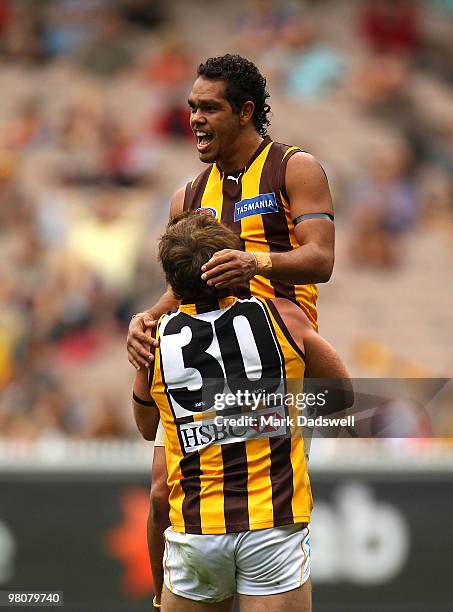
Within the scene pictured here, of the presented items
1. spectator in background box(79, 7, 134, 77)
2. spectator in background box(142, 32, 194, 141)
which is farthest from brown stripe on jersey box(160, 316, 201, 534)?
spectator in background box(79, 7, 134, 77)

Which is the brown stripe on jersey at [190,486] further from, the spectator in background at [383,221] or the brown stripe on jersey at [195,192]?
the spectator in background at [383,221]

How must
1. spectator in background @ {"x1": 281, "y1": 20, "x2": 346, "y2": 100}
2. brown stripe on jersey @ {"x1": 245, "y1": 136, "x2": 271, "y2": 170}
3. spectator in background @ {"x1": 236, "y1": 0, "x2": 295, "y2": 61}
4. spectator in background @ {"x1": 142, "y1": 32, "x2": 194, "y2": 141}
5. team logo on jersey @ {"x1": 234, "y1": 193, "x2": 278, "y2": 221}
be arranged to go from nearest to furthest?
team logo on jersey @ {"x1": 234, "y1": 193, "x2": 278, "y2": 221}
brown stripe on jersey @ {"x1": 245, "y1": 136, "x2": 271, "y2": 170}
spectator in background @ {"x1": 142, "y1": 32, "x2": 194, "y2": 141}
spectator in background @ {"x1": 281, "y1": 20, "x2": 346, "y2": 100}
spectator in background @ {"x1": 236, "y1": 0, "x2": 295, "y2": 61}

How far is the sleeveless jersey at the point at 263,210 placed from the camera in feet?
14.0

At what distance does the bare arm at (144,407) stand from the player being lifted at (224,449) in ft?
0.75

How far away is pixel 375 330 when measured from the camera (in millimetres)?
12375

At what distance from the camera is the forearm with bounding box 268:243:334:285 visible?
4004 mm

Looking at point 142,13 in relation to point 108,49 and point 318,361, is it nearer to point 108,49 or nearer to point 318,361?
point 108,49

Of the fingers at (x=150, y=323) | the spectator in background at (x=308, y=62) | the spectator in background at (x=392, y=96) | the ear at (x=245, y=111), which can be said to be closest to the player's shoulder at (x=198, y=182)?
the ear at (x=245, y=111)

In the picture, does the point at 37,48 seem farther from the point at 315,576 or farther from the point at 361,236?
the point at 315,576

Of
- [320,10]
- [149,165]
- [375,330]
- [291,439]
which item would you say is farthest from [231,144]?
[320,10]

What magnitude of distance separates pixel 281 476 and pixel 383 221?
9103mm

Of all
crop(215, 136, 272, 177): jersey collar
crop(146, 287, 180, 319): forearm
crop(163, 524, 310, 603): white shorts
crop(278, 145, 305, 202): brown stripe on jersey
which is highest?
crop(215, 136, 272, 177): jersey collar

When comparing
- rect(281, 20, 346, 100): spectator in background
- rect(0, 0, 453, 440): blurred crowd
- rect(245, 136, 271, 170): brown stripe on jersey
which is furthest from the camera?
rect(281, 20, 346, 100): spectator in background

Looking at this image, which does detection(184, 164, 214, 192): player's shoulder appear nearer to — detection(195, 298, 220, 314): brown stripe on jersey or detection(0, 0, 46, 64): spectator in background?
detection(195, 298, 220, 314): brown stripe on jersey
